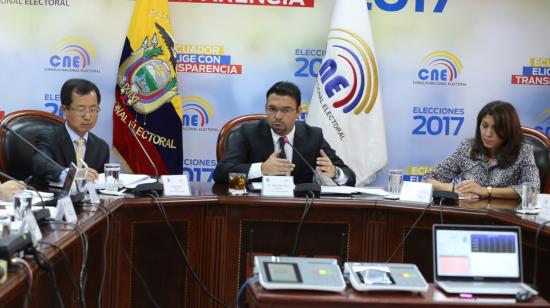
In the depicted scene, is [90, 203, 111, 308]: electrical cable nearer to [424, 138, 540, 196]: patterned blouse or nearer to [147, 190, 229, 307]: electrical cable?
[147, 190, 229, 307]: electrical cable

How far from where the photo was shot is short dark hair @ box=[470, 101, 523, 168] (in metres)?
3.54

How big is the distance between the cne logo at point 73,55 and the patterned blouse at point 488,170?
2.31m

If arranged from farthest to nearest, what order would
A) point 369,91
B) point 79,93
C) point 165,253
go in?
1. point 369,91
2. point 79,93
3. point 165,253

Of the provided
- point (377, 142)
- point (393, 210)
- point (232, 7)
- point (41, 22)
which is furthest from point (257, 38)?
A: point (393, 210)

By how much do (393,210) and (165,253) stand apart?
0.96 meters

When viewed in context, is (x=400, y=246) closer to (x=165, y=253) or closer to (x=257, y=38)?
(x=165, y=253)

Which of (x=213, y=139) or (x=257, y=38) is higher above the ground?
(x=257, y=38)

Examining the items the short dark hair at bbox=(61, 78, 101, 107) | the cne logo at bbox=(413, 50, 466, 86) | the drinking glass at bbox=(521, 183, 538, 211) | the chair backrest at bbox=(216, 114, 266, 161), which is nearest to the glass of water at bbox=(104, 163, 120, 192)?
the short dark hair at bbox=(61, 78, 101, 107)

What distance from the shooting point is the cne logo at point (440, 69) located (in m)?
4.85

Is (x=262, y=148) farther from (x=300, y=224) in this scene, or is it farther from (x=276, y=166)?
(x=300, y=224)

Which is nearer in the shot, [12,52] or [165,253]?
A: [165,253]

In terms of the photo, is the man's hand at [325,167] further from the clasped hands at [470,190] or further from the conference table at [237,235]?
the clasped hands at [470,190]

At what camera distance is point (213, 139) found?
4.85m

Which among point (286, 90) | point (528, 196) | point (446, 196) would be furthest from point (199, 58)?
point (528, 196)
